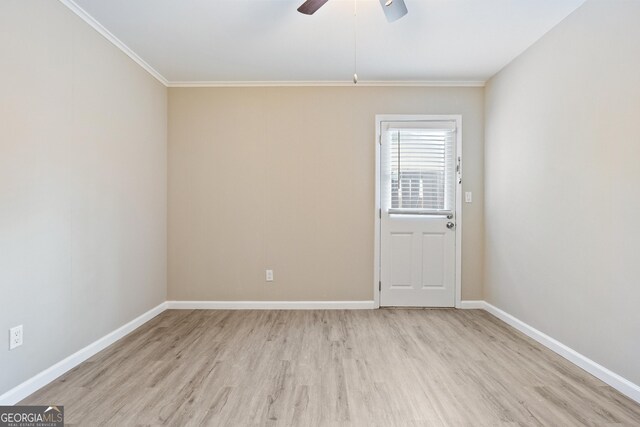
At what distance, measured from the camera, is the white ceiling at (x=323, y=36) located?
2363mm

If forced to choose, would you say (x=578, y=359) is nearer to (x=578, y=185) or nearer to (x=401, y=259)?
(x=578, y=185)

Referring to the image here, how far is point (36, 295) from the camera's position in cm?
204

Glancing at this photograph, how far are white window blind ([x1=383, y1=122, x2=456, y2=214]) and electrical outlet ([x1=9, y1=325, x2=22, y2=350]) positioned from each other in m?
3.25

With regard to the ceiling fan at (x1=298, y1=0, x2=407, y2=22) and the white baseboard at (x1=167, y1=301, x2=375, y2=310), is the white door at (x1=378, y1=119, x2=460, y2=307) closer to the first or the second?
the white baseboard at (x1=167, y1=301, x2=375, y2=310)

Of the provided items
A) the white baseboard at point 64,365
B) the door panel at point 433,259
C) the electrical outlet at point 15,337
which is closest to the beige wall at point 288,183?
the door panel at point 433,259

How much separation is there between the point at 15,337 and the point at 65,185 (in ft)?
3.25

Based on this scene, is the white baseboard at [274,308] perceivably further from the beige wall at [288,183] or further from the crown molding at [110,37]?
the crown molding at [110,37]

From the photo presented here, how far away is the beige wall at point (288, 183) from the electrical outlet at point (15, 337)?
186 centimetres

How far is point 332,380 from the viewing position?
2.18 meters

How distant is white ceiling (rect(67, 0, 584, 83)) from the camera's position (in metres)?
2.36

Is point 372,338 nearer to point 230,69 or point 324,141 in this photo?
point 324,141

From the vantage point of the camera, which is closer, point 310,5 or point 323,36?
point 310,5

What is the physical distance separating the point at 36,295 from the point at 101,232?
0.71m

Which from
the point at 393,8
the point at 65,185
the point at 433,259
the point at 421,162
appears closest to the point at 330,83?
the point at 421,162
